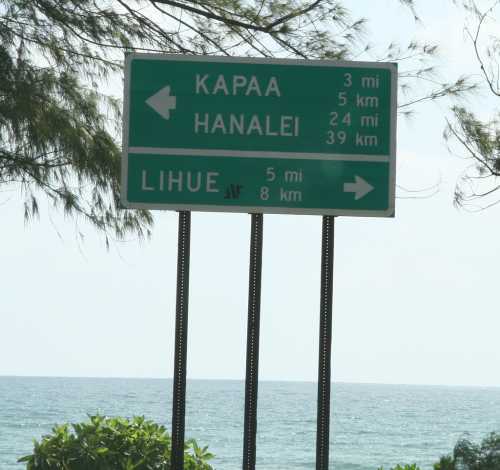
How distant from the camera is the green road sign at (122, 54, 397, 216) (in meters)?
4.64

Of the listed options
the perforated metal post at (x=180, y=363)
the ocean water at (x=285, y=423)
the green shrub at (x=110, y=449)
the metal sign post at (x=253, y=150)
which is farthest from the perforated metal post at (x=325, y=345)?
the ocean water at (x=285, y=423)

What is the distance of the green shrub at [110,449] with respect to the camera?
9094mm

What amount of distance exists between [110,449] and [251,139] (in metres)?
5.25

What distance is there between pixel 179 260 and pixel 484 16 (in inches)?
198

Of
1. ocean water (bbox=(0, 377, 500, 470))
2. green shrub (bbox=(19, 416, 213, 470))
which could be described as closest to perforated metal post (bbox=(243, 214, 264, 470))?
green shrub (bbox=(19, 416, 213, 470))

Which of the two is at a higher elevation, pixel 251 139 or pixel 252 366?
pixel 251 139

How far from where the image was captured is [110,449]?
919 cm

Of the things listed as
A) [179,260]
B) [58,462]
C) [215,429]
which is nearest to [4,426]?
[215,429]

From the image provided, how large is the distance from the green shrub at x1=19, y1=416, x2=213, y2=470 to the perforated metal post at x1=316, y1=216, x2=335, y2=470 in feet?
15.2

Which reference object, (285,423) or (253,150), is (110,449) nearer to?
(253,150)

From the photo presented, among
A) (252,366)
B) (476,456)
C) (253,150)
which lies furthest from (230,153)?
(476,456)

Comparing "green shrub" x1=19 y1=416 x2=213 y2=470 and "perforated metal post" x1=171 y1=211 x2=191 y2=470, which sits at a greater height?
"perforated metal post" x1=171 y1=211 x2=191 y2=470

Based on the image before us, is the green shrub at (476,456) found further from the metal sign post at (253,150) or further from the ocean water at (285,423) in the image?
the ocean water at (285,423)

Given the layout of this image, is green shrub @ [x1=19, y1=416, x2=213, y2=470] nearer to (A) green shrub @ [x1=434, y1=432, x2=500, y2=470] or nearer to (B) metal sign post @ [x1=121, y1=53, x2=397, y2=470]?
(A) green shrub @ [x1=434, y1=432, x2=500, y2=470]
